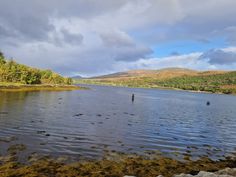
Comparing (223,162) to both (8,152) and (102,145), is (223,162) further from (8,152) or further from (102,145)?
(8,152)

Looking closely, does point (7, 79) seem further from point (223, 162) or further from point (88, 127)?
point (223, 162)

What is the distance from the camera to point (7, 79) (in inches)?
6821

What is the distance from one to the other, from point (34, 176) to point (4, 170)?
2.77 m

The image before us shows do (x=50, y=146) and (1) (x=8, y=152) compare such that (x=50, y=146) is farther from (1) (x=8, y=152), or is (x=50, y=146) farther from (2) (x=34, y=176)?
(2) (x=34, y=176)

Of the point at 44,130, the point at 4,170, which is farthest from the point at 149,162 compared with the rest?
the point at 44,130

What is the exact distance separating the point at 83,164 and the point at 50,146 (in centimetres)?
765

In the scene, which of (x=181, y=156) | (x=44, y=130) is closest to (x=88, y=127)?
(x=44, y=130)

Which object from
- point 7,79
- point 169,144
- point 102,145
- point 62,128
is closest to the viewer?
point 102,145

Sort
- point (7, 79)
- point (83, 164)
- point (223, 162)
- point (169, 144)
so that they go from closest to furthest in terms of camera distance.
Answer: point (83, 164) → point (223, 162) → point (169, 144) → point (7, 79)

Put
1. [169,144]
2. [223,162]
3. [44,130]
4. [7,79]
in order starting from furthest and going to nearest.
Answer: [7,79] < [44,130] < [169,144] < [223,162]

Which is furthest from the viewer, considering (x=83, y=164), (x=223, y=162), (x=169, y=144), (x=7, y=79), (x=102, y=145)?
(x=7, y=79)

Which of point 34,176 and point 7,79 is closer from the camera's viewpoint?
point 34,176

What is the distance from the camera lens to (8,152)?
1057 inches

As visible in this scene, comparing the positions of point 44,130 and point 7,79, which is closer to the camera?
point 44,130
